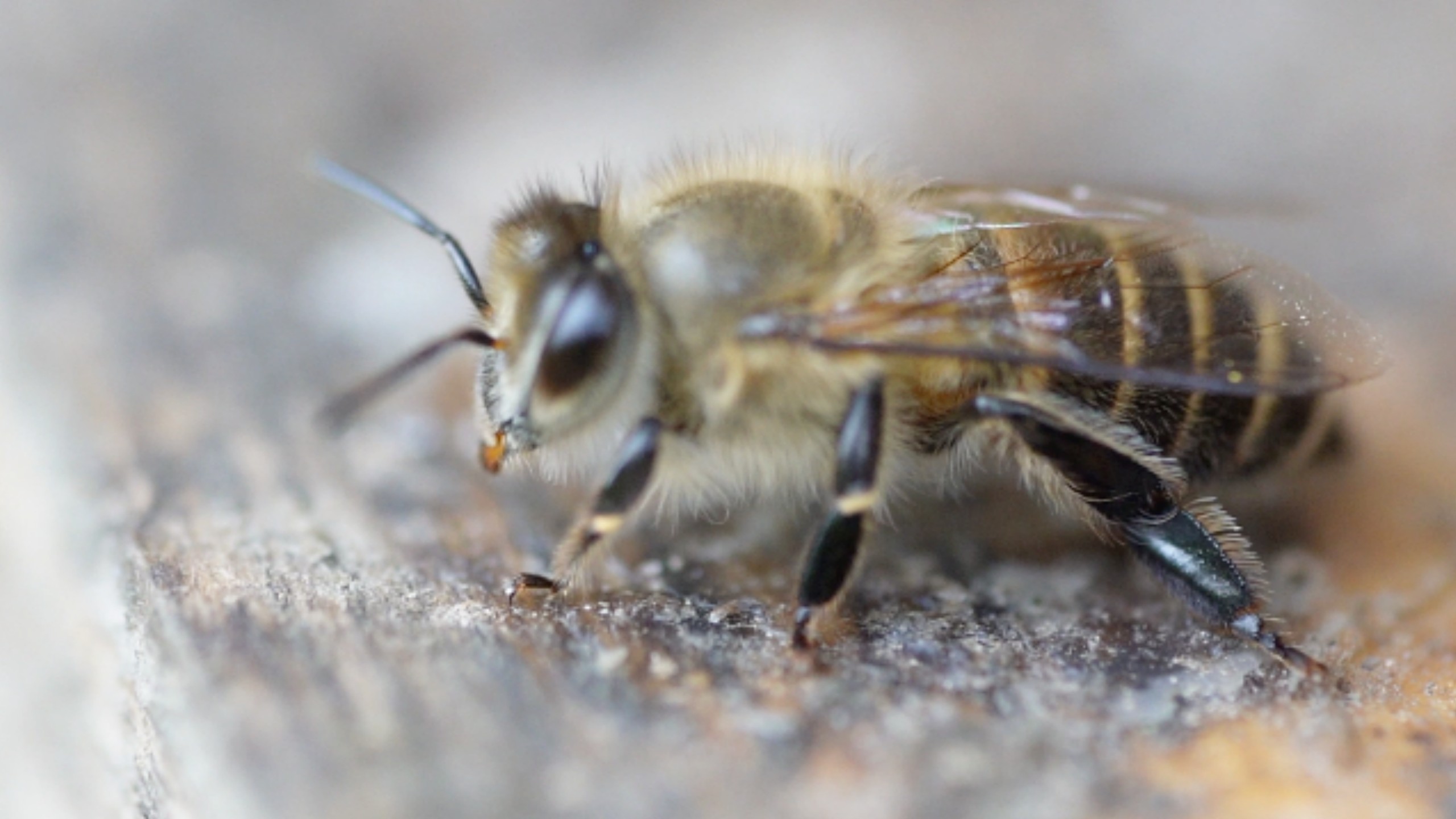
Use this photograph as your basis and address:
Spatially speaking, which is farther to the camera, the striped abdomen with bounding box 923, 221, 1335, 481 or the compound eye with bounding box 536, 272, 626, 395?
the striped abdomen with bounding box 923, 221, 1335, 481

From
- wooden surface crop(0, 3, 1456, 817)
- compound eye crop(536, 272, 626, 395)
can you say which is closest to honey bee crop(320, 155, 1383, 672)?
compound eye crop(536, 272, 626, 395)

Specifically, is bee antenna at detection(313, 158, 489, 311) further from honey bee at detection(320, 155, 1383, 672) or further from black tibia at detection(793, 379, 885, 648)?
black tibia at detection(793, 379, 885, 648)

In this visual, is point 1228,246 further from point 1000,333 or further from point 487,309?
point 487,309

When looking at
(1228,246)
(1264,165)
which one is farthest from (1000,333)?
(1264,165)

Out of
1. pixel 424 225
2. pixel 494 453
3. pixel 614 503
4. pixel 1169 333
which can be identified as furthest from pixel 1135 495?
pixel 424 225

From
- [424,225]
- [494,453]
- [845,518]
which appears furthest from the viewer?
[424,225]

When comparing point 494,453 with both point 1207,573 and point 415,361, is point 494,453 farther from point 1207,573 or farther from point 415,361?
point 1207,573

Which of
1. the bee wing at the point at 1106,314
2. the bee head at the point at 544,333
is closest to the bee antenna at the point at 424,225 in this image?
the bee head at the point at 544,333
